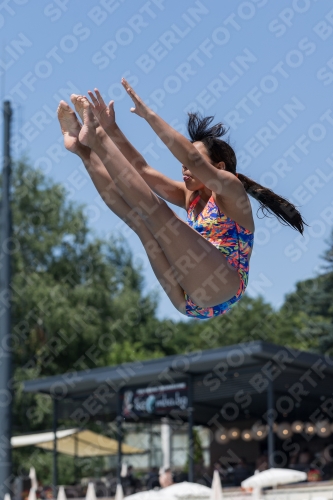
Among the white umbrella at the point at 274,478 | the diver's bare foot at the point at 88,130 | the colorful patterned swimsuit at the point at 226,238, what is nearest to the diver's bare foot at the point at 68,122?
the diver's bare foot at the point at 88,130

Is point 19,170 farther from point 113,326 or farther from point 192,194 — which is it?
point 192,194

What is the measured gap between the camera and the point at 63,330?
28.3 metres

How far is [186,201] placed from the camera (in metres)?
4.66

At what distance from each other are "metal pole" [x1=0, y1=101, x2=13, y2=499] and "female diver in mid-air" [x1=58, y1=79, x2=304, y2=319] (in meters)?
5.39

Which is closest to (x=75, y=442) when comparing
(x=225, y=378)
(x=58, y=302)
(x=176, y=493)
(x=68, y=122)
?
(x=58, y=302)

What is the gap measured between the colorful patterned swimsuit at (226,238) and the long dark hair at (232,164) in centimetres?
19

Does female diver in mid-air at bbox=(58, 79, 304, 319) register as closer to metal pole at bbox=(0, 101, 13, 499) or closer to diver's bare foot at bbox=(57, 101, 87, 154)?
diver's bare foot at bbox=(57, 101, 87, 154)

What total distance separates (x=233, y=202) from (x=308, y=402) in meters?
18.5

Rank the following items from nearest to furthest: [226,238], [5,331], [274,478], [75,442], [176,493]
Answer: [226,238], [5,331], [274,478], [176,493], [75,442]

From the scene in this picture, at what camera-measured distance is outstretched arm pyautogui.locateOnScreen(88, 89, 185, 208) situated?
416 centimetres

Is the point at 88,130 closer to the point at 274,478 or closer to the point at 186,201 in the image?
the point at 186,201

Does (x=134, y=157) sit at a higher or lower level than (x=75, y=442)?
higher

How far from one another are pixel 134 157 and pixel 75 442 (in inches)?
798

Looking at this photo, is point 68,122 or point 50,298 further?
point 50,298
